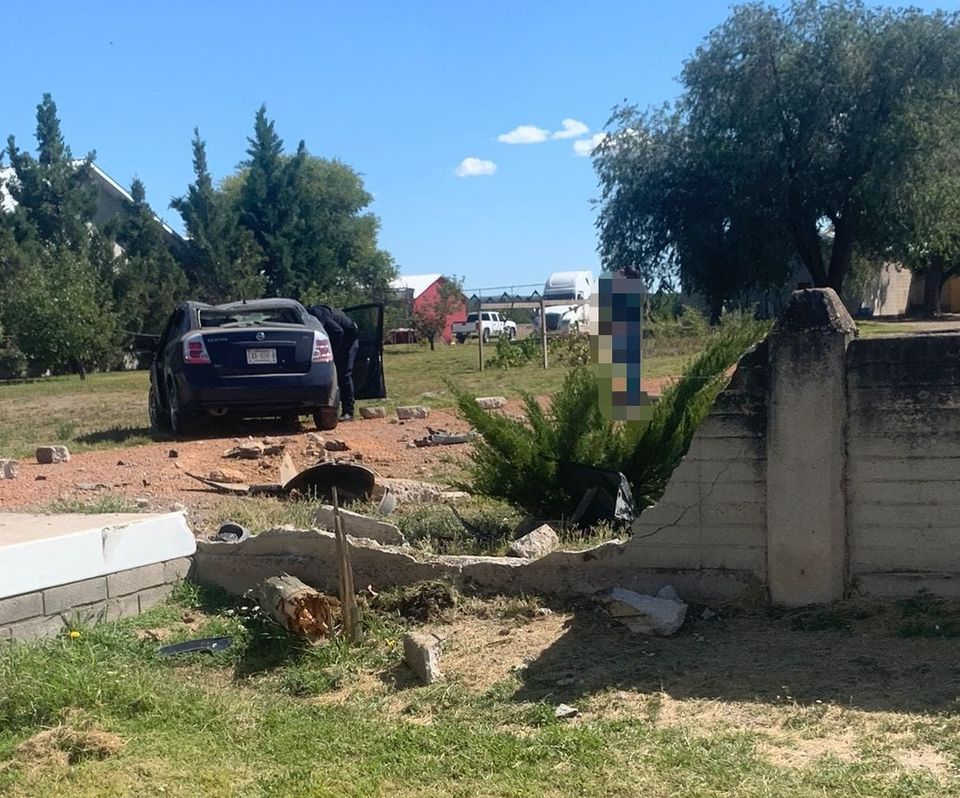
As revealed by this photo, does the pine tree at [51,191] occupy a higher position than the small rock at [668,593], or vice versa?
the pine tree at [51,191]

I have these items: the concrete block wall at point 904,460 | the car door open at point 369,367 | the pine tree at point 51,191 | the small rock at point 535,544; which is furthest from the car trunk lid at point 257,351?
the pine tree at point 51,191

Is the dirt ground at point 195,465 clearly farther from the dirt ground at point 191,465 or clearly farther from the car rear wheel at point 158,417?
the car rear wheel at point 158,417

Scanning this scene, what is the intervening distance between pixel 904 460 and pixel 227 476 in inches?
226

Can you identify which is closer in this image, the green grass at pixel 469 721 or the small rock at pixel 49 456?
the green grass at pixel 469 721

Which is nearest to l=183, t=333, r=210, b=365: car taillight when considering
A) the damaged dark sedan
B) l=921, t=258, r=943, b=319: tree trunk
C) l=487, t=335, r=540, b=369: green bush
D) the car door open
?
the damaged dark sedan

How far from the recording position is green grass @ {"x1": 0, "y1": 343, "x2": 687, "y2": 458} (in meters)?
12.3

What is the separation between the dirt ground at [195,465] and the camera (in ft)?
26.7

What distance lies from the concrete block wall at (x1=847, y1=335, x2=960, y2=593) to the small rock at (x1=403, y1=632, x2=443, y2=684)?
77.4 inches

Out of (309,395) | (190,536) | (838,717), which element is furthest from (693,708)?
(309,395)

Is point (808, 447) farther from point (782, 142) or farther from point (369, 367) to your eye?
point (782, 142)

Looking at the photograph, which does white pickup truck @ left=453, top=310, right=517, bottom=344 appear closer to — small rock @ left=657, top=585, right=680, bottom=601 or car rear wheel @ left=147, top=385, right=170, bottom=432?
car rear wheel @ left=147, top=385, right=170, bottom=432

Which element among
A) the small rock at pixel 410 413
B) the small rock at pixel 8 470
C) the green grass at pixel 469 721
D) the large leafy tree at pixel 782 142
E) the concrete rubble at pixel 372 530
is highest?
the large leafy tree at pixel 782 142

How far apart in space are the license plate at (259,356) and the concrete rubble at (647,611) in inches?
247

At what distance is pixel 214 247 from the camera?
125 feet
